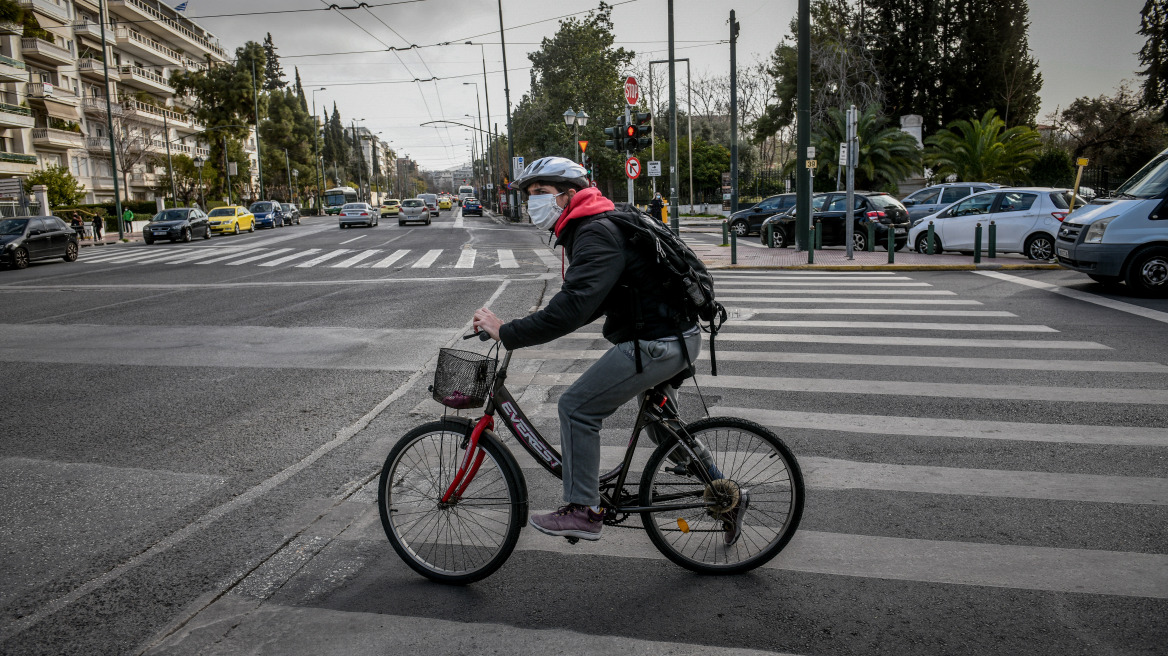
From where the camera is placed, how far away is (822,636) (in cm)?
312

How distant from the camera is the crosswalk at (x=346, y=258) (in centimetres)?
2041

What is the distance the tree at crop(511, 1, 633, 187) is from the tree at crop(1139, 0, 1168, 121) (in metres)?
32.2

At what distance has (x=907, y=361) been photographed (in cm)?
800

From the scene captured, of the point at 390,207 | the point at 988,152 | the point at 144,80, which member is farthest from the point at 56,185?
the point at 988,152

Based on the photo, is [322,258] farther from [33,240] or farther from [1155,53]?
[1155,53]

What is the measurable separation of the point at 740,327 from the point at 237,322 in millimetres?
6825

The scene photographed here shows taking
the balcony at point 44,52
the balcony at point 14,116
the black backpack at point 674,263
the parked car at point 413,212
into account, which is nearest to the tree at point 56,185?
the balcony at point 14,116

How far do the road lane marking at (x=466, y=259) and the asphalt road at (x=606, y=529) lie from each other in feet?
30.1

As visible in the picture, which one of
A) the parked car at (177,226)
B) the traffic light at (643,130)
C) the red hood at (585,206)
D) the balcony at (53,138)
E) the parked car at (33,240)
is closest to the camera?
the red hood at (585,206)

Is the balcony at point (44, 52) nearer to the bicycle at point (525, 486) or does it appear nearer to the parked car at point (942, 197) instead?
the parked car at point (942, 197)

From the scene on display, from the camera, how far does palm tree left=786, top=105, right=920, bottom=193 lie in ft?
127

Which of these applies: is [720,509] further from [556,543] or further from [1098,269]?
[1098,269]

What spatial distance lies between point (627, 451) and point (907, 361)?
17.5 ft

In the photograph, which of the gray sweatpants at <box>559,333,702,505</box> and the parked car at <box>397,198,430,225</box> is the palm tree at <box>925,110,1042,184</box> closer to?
the parked car at <box>397,198,430,225</box>
